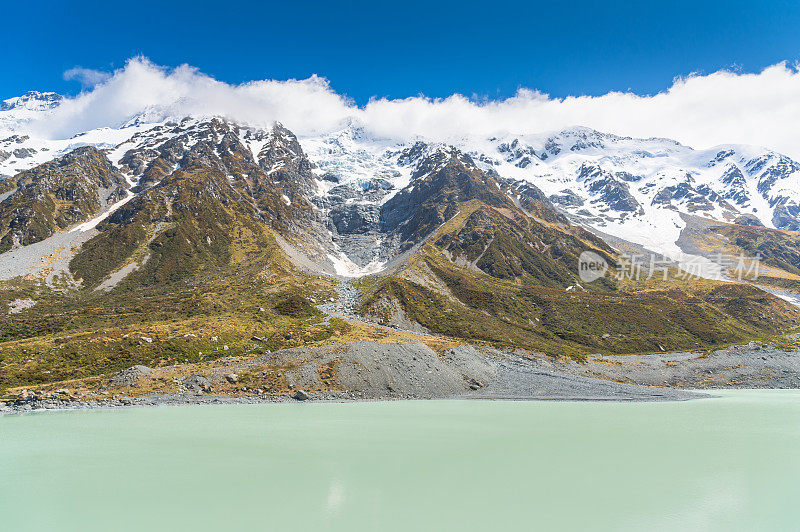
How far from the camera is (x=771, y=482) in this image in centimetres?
2519

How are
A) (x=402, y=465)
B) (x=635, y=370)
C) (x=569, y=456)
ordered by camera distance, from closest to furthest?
(x=402, y=465), (x=569, y=456), (x=635, y=370)

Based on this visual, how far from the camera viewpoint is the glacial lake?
1888 centimetres

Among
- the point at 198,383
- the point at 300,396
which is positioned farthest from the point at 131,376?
the point at 300,396

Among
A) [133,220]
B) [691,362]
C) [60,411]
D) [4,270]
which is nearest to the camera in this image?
[60,411]

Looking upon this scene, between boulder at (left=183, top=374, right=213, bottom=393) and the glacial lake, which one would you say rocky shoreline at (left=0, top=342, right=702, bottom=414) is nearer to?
boulder at (left=183, top=374, right=213, bottom=393)

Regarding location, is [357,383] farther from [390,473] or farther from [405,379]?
[390,473]

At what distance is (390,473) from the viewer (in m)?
25.3

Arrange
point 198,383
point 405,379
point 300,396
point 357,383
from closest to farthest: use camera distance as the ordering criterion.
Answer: point 300,396 → point 198,383 → point 357,383 → point 405,379

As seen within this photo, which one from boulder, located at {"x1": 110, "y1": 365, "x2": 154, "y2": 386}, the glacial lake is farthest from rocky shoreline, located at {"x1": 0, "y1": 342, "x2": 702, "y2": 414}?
the glacial lake

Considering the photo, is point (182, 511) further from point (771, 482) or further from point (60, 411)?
point (60, 411)

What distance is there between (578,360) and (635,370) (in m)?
12.4

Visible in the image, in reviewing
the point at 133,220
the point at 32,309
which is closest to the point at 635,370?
the point at 32,309

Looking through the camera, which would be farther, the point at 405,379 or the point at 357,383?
the point at 405,379

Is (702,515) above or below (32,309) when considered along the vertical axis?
above
